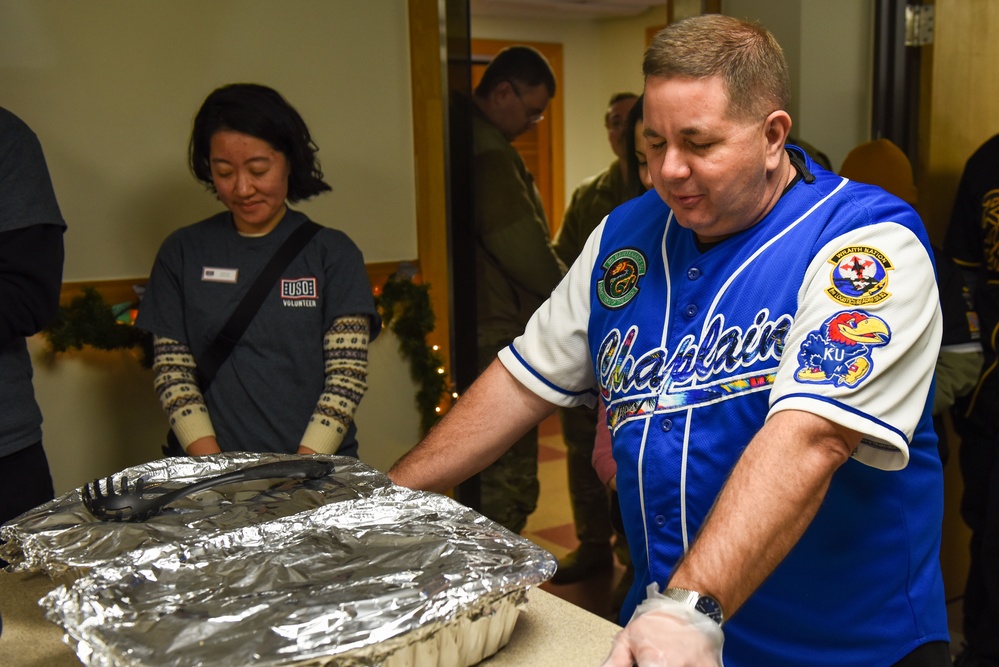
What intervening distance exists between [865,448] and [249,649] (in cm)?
66

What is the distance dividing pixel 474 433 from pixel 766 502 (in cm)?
46

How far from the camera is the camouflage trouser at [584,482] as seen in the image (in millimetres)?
3201

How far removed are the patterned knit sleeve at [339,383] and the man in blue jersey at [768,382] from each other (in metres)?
0.78

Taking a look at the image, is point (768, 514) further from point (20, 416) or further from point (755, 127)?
point (20, 416)

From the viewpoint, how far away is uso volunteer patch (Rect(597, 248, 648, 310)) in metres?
1.25

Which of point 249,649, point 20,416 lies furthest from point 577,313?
point 20,416

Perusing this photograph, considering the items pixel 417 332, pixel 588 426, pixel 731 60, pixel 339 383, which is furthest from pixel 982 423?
pixel 731 60

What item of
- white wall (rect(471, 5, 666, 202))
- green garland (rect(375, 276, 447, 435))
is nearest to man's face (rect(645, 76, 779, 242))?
green garland (rect(375, 276, 447, 435))

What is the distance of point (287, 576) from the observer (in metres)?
0.88

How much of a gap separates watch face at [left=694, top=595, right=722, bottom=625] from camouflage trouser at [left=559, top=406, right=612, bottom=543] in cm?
230

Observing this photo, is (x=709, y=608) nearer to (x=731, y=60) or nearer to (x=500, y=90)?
(x=731, y=60)

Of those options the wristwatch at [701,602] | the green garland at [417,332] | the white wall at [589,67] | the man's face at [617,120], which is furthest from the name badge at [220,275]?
the white wall at [589,67]

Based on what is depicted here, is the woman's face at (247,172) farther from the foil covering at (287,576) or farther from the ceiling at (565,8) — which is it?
the ceiling at (565,8)

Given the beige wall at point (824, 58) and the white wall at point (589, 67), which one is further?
the white wall at point (589, 67)
